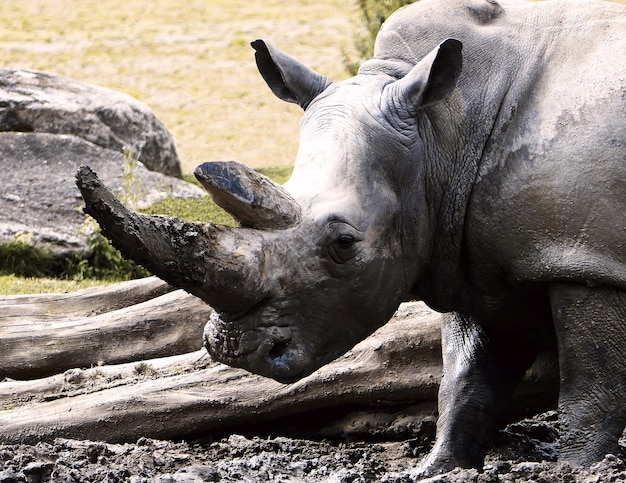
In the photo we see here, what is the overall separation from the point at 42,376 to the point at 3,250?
9.14 ft

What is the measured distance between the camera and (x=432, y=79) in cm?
486

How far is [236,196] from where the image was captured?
173 inches

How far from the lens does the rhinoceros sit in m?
4.56

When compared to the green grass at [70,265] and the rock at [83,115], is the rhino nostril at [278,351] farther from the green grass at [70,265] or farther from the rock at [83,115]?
the rock at [83,115]

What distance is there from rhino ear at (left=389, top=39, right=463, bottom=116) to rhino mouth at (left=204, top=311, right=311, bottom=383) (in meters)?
0.99

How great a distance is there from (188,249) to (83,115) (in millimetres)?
7972

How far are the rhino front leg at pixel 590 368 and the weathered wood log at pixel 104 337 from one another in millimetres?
2915

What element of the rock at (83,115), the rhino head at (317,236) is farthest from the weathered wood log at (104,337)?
the rock at (83,115)

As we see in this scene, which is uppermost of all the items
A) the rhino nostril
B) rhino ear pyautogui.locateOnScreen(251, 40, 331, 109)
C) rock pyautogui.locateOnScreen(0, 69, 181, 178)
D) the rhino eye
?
rock pyautogui.locateOnScreen(0, 69, 181, 178)

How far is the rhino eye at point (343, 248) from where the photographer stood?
183 inches

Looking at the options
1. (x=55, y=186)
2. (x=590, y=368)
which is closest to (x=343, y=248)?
(x=590, y=368)

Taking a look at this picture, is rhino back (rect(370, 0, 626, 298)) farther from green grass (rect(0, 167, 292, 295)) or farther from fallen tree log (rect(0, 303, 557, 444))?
green grass (rect(0, 167, 292, 295))

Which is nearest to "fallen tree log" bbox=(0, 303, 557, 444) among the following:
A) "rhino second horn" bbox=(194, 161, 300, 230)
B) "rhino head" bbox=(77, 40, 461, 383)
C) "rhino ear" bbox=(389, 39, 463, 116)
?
"rhino head" bbox=(77, 40, 461, 383)

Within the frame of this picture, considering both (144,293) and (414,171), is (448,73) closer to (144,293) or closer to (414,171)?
(414,171)
